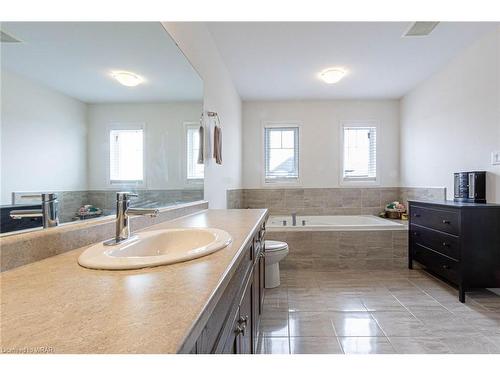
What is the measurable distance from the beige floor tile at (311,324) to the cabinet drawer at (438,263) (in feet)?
4.19

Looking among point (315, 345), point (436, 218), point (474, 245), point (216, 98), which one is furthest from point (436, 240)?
point (216, 98)

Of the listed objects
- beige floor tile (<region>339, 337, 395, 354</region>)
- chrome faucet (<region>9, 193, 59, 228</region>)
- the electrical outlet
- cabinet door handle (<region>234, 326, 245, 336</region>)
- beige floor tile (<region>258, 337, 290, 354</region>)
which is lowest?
beige floor tile (<region>258, 337, 290, 354</region>)

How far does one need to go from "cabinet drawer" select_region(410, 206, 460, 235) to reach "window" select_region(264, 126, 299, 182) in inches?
78.8

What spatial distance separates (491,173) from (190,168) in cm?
277

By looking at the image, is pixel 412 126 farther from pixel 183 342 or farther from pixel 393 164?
pixel 183 342

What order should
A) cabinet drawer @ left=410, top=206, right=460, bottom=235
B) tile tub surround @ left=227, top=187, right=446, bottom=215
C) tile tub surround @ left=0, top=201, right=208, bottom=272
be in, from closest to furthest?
tile tub surround @ left=0, top=201, right=208, bottom=272 < cabinet drawer @ left=410, top=206, right=460, bottom=235 < tile tub surround @ left=227, top=187, right=446, bottom=215

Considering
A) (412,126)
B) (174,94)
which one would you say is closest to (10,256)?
(174,94)

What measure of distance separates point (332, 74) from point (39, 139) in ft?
11.0

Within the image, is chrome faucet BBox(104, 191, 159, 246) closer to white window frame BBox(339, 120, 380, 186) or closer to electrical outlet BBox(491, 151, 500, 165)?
electrical outlet BBox(491, 151, 500, 165)

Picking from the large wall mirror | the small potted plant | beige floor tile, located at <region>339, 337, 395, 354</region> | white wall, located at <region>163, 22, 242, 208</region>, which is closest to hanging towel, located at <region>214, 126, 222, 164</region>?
white wall, located at <region>163, 22, 242, 208</region>

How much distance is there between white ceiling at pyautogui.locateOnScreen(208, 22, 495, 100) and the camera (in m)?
2.62

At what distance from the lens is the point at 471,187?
281 cm

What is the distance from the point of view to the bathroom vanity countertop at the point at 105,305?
1.44 feet
